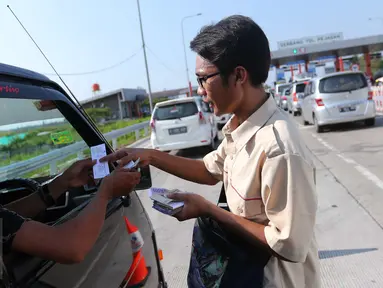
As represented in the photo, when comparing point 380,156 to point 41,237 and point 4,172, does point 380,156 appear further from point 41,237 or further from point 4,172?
point 41,237

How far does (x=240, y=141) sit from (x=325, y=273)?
2.46 meters

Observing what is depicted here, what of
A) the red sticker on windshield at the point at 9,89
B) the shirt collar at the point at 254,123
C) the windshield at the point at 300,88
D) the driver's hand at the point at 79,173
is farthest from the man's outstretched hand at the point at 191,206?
the windshield at the point at 300,88

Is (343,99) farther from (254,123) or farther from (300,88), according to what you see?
(254,123)

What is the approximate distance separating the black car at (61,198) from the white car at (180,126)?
791 cm

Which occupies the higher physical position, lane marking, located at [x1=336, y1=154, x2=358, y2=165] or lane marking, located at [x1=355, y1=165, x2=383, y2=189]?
lane marking, located at [x1=355, y1=165, x2=383, y2=189]

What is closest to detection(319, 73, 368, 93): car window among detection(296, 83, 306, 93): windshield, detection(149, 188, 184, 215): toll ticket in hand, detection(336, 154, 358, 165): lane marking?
detection(336, 154, 358, 165): lane marking

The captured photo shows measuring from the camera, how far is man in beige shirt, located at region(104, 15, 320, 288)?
1.41m

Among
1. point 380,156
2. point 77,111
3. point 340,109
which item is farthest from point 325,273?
point 340,109

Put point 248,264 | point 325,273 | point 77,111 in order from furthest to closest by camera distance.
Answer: point 325,273 < point 77,111 < point 248,264

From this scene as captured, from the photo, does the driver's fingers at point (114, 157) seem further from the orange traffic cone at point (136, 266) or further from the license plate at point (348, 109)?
the license plate at point (348, 109)

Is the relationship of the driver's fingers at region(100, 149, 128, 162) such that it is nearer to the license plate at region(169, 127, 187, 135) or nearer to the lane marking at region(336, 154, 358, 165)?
the lane marking at region(336, 154, 358, 165)

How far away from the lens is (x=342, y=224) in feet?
15.4

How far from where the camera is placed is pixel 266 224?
1.56 m

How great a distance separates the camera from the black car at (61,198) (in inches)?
55.2
